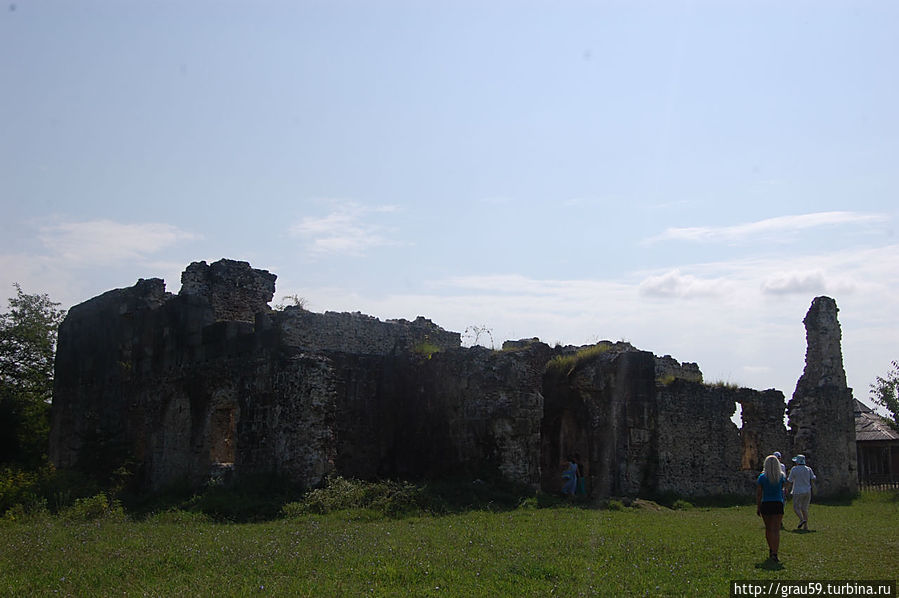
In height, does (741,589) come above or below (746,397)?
below

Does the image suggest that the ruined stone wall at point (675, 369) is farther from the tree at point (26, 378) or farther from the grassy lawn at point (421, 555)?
the tree at point (26, 378)

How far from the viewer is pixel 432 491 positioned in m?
16.6

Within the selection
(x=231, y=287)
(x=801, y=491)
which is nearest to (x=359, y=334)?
(x=231, y=287)

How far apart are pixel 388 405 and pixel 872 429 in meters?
25.5

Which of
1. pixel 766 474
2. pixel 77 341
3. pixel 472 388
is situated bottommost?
pixel 766 474

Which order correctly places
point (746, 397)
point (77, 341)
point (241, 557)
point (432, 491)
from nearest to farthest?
point (241, 557)
point (432, 491)
point (746, 397)
point (77, 341)

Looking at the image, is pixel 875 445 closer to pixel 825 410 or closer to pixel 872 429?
pixel 872 429

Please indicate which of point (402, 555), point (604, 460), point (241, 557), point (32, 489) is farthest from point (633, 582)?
point (32, 489)

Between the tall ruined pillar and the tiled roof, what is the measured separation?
9.68 m

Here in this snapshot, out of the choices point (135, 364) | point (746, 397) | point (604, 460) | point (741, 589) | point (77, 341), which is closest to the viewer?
point (741, 589)

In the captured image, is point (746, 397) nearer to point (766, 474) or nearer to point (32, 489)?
point (766, 474)

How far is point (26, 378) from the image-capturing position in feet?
113

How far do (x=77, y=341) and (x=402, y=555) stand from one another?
835 inches

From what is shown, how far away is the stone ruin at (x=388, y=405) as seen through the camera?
18406mm
